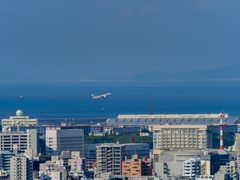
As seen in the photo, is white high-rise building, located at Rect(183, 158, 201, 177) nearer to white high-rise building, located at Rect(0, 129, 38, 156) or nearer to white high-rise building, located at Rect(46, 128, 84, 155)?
white high-rise building, located at Rect(46, 128, 84, 155)

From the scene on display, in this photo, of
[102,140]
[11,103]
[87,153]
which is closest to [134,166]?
[87,153]

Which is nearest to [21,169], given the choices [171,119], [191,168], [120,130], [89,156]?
[191,168]

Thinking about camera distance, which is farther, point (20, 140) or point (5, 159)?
point (20, 140)

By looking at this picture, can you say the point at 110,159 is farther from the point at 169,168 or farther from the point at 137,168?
the point at 137,168

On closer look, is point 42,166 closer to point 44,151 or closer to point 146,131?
point 44,151

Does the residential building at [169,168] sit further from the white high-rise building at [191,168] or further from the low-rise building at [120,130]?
the low-rise building at [120,130]

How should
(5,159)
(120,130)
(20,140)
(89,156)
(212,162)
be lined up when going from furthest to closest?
(120,130) < (20,140) < (89,156) < (5,159) < (212,162)

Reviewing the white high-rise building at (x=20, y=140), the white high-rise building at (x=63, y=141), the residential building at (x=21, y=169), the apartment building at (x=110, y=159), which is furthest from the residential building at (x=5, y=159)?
the white high-rise building at (x=63, y=141)

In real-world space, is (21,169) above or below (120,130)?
below
